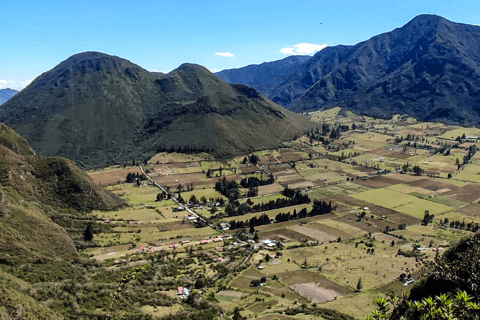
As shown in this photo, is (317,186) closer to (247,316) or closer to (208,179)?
(208,179)

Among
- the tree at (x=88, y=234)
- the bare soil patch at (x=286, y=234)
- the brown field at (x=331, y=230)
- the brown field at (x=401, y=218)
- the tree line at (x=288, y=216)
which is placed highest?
the tree at (x=88, y=234)

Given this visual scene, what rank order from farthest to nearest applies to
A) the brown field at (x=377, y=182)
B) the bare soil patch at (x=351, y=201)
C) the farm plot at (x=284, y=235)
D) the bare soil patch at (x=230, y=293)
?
the brown field at (x=377, y=182)
the bare soil patch at (x=351, y=201)
the farm plot at (x=284, y=235)
the bare soil patch at (x=230, y=293)

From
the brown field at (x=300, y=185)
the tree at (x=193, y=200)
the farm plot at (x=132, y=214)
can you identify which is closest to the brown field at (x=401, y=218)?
the brown field at (x=300, y=185)

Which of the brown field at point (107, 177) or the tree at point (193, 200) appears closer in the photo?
the tree at point (193, 200)

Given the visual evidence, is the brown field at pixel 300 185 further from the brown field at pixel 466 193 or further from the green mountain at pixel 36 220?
the green mountain at pixel 36 220

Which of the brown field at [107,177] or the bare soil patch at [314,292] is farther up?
the brown field at [107,177]

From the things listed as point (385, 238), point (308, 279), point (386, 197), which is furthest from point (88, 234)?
point (386, 197)
